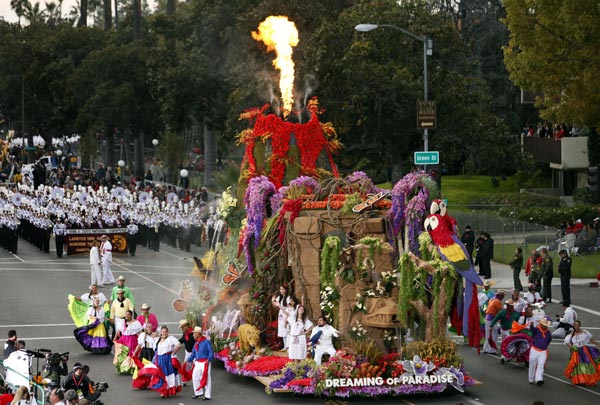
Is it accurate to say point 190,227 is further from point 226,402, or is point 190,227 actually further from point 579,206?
point 226,402

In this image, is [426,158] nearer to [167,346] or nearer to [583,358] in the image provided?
[583,358]

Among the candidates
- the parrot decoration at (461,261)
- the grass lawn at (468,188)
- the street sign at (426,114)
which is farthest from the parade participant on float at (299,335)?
the grass lawn at (468,188)

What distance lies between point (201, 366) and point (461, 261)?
5.38m

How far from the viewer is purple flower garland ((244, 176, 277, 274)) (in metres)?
26.8

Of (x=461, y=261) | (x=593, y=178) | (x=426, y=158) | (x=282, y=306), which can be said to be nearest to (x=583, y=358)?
(x=461, y=261)

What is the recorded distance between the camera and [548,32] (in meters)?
40.2

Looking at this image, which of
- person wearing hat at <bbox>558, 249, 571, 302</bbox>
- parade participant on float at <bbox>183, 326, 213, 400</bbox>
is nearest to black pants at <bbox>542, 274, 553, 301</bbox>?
person wearing hat at <bbox>558, 249, 571, 302</bbox>

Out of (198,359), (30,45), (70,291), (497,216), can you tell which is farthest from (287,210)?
(30,45)

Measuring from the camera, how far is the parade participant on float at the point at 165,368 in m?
24.4

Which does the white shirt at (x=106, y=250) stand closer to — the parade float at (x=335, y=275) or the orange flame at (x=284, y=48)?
the parade float at (x=335, y=275)

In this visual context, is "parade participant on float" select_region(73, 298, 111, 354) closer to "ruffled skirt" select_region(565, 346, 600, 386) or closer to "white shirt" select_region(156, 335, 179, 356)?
"white shirt" select_region(156, 335, 179, 356)

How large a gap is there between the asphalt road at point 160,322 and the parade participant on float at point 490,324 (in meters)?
0.41

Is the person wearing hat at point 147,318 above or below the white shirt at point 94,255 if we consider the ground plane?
below

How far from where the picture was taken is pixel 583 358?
25.4m
